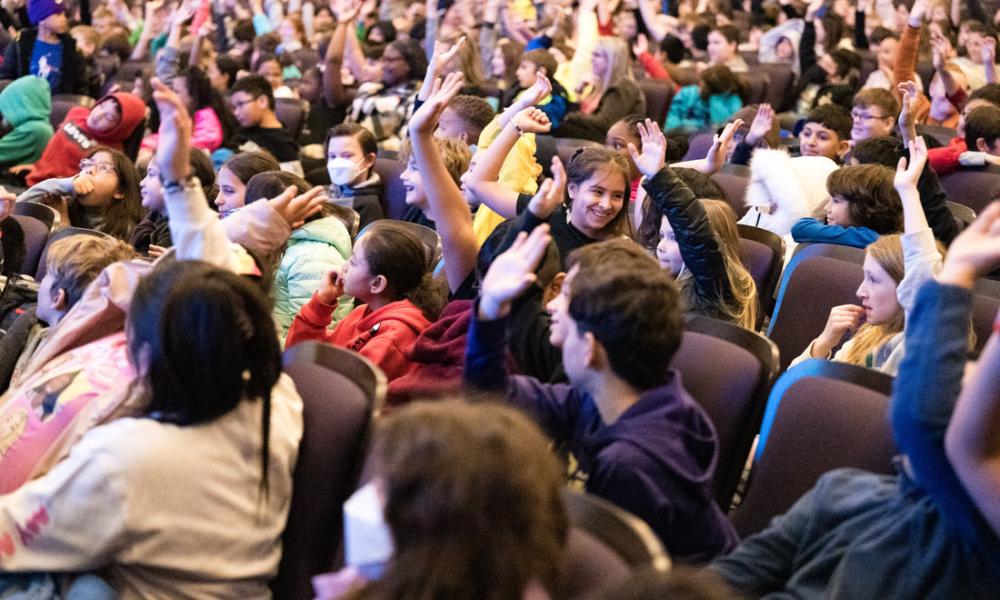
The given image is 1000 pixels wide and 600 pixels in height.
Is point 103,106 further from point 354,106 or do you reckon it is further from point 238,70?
point 238,70

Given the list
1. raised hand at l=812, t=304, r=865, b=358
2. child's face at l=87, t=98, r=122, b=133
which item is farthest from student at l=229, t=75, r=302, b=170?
raised hand at l=812, t=304, r=865, b=358

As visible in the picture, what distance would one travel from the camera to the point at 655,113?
20.3 ft

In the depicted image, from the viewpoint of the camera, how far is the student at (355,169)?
3822 mm

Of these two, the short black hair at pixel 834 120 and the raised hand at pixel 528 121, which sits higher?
the raised hand at pixel 528 121

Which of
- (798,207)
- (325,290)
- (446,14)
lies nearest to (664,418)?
(325,290)

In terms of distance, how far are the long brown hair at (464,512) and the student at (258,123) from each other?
410 cm

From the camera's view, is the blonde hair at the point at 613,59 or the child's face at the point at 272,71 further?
the child's face at the point at 272,71

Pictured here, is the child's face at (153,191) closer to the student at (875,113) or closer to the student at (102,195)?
the student at (102,195)

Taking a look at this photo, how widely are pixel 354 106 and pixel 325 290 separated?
3324 mm

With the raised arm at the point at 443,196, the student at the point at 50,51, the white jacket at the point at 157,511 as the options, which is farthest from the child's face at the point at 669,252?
the student at the point at 50,51

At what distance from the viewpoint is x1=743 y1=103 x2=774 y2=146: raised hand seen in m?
3.98

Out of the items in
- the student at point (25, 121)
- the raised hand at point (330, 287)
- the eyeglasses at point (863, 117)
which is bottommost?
the student at point (25, 121)

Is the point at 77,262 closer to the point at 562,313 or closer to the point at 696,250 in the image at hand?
the point at 562,313

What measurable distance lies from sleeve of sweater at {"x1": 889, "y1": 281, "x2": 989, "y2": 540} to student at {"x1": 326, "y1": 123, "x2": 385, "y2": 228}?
9.33ft
